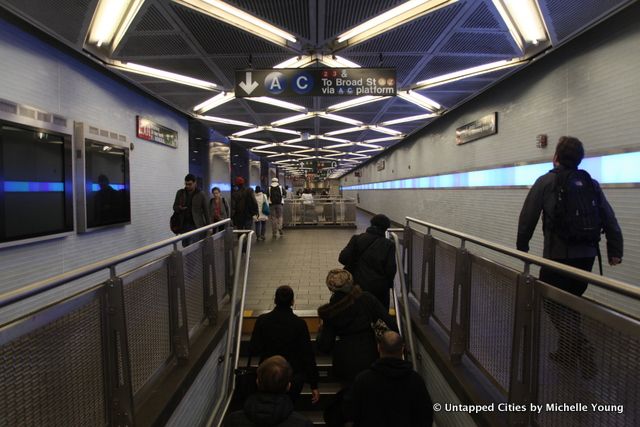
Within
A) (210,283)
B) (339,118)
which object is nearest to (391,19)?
(210,283)

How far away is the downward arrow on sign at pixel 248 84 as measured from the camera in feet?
18.0

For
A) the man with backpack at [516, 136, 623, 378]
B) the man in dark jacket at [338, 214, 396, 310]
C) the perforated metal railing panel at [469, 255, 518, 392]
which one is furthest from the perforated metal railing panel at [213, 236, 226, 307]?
the man with backpack at [516, 136, 623, 378]

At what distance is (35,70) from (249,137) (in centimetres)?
907

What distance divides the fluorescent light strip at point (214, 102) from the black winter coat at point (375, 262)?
4993 millimetres

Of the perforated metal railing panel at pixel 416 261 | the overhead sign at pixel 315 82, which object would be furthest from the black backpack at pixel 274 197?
the perforated metal railing panel at pixel 416 261

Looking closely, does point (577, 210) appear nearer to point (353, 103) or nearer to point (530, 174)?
point (530, 174)

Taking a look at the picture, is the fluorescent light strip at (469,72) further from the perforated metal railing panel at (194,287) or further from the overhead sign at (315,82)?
the perforated metal railing panel at (194,287)

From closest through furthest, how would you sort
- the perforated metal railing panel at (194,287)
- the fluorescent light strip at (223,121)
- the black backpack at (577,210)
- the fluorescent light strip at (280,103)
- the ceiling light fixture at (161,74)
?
the black backpack at (577,210)
the perforated metal railing panel at (194,287)
the ceiling light fixture at (161,74)
the fluorescent light strip at (280,103)
the fluorescent light strip at (223,121)

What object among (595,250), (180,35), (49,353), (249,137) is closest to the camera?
(49,353)

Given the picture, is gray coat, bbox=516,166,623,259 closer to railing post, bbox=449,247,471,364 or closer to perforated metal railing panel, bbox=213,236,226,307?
railing post, bbox=449,247,471,364

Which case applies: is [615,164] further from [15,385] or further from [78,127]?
[78,127]

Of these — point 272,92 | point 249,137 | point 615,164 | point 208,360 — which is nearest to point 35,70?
point 272,92

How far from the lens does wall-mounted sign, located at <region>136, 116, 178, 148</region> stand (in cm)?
728

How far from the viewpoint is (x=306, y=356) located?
3084mm
